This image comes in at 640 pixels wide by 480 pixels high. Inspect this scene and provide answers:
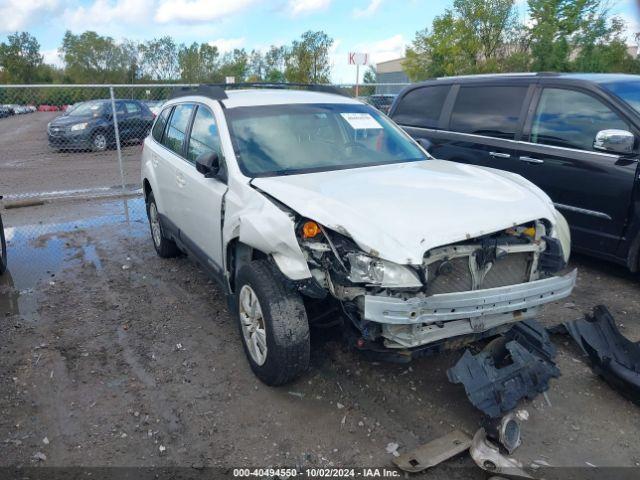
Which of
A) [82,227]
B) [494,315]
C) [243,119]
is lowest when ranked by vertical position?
[82,227]

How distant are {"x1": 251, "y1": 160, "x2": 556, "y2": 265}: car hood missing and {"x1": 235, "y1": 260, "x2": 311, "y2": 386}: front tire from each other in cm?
49

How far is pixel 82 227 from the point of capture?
7.32 metres

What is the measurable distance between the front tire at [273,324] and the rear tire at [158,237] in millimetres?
2532

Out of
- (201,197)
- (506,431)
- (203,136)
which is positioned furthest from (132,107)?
(506,431)

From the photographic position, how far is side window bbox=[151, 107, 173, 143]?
5447 millimetres

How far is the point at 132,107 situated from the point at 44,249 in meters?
9.70

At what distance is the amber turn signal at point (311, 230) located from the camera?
298 cm

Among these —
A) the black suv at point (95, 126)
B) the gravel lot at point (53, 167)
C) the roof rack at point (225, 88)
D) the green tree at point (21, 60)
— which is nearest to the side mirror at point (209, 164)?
the roof rack at point (225, 88)

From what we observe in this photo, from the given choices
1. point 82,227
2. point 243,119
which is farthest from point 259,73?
point 243,119

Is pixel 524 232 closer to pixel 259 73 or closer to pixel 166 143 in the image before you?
pixel 166 143

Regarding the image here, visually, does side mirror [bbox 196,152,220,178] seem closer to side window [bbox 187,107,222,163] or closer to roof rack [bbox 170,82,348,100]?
side window [bbox 187,107,222,163]

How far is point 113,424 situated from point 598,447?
2767 millimetres

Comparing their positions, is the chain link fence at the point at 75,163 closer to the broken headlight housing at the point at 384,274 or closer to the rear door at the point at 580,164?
the rear door at the point at 580,164

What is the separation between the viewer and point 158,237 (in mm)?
5844
